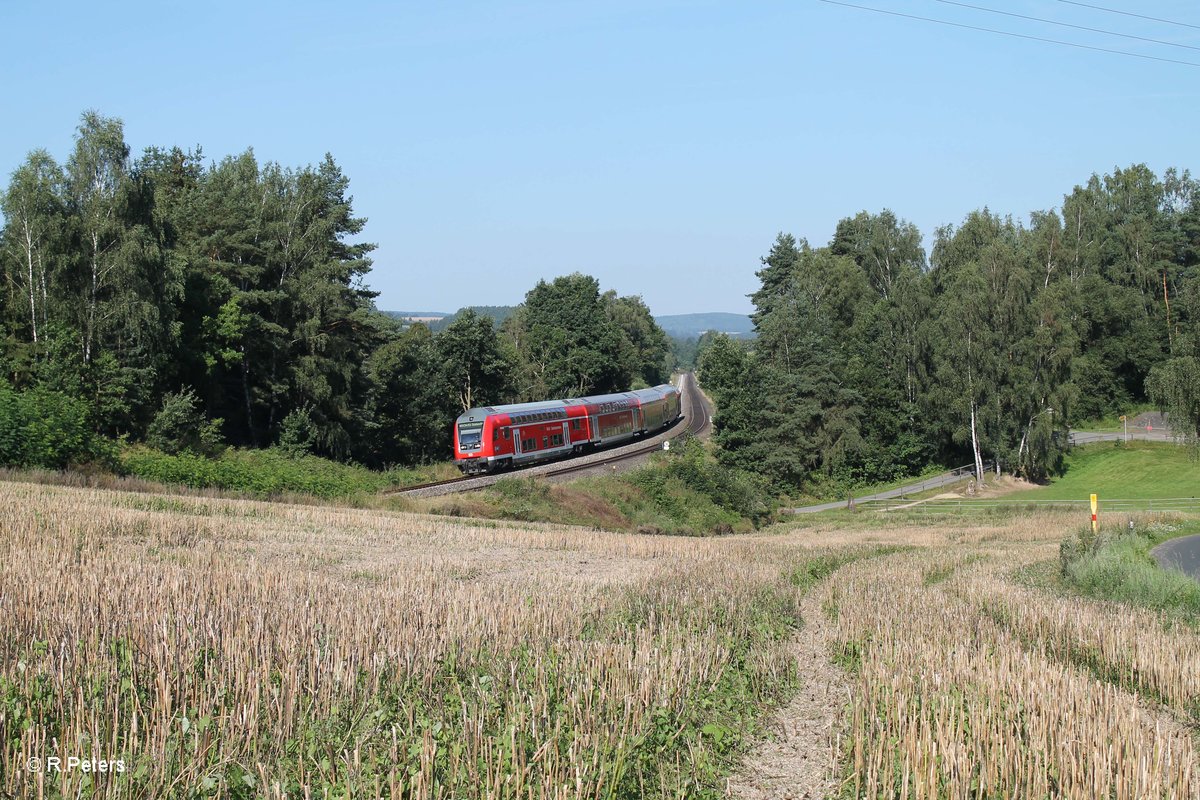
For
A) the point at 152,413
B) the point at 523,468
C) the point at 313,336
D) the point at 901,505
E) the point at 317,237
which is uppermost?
the point at 317,237

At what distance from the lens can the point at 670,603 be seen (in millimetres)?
13297

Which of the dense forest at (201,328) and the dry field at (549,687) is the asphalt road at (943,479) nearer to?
the dense forest at (201,328)

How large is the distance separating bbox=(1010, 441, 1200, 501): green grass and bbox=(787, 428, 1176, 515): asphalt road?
1500 mm

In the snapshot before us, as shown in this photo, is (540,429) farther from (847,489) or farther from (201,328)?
(847,489)

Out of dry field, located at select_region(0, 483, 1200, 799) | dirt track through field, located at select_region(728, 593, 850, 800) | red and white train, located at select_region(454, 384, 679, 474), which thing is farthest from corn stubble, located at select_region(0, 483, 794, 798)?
red and white train, located at select_region(454, 384, 679, 474)

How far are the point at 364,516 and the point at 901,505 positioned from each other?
4199cm

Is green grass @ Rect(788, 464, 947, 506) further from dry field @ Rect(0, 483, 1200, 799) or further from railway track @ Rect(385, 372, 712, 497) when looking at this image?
dry field @ Rect(0, 483, 1200, 799)

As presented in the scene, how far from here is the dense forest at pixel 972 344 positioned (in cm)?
6906

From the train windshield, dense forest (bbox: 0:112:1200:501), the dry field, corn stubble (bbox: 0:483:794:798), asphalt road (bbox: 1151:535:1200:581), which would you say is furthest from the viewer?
the train windshield

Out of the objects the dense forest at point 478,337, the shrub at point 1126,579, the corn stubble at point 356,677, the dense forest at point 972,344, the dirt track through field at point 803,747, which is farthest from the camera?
the dense forest at point 972,344

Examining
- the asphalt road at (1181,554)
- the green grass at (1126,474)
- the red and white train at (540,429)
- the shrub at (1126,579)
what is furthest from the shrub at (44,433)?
the green grass at (1126,474)

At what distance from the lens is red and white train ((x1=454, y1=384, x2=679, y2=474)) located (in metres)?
48.2

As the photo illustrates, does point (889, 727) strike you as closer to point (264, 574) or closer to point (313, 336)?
point (264, 574)

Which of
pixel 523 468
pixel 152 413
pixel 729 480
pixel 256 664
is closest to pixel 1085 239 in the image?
pixel 729 480
